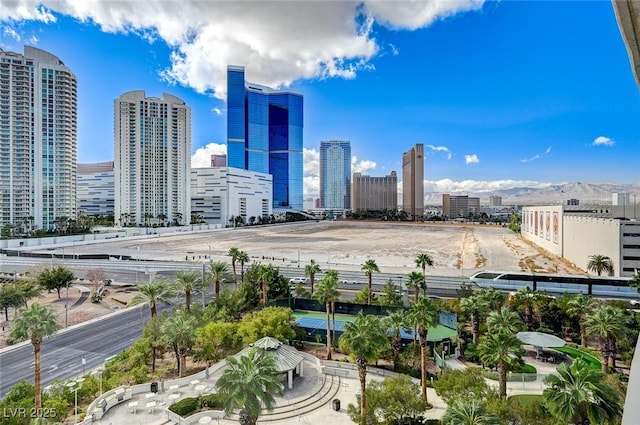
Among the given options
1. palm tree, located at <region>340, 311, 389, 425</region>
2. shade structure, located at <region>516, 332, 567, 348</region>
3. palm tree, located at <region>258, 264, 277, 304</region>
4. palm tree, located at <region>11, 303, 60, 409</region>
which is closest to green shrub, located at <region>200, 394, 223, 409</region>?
palm tree, located at <region>340, 311, 389, 425</region>

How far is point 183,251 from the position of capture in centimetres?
7006

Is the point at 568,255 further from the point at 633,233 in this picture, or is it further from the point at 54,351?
the point at 54,351

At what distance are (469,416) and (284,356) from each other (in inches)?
429

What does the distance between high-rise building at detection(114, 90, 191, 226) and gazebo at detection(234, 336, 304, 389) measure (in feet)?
350

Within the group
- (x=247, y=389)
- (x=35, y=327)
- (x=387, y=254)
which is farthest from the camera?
(x=387, y=254)

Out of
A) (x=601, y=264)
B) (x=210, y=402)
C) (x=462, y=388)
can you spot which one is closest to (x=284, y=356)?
(x=210, y=402)

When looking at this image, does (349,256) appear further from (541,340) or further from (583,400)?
(583,400)

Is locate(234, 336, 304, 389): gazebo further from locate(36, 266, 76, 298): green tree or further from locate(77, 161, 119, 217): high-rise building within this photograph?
locate(77, 161, 119, 217): high-rise building

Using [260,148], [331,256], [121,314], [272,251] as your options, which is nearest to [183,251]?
[272,251]

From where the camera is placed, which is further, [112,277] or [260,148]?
[260,148]

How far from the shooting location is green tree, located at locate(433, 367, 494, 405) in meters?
13.9

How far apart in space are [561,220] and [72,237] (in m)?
102

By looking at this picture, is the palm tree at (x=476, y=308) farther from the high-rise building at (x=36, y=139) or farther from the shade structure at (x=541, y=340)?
the high-rise building at (x=36, y=139)

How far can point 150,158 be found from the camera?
116m
